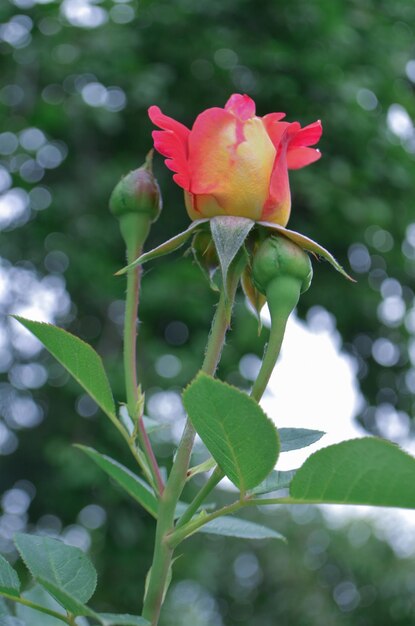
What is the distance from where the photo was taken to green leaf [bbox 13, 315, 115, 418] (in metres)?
0.32

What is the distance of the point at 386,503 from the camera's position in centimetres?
27

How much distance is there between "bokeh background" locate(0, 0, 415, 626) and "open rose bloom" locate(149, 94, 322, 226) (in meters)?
1.96

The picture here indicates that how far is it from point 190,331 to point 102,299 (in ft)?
0.98

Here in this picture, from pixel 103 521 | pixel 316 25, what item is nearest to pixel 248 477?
pixel 103 521

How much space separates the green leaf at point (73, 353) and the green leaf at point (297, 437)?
0.08 metres

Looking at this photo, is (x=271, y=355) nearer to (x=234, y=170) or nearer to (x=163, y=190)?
(x=234, y=170)

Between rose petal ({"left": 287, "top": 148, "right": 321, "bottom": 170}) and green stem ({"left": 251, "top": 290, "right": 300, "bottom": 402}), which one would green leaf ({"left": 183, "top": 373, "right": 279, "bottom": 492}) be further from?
rose petal ({"left": 287, "top": 148, "right": 321, "bottom": 170})

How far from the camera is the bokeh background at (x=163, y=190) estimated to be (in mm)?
2510

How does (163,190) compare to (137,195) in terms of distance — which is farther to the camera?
(163,190)

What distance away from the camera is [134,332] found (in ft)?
1.28

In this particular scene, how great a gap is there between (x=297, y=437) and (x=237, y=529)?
8 centimetres

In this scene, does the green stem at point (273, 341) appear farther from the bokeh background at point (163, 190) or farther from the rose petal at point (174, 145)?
the bokeh background at point (163, 190)

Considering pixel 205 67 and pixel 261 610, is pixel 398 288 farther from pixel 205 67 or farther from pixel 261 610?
pixel 261 610

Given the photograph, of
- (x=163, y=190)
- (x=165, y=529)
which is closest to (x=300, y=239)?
(x=165, y=529)
